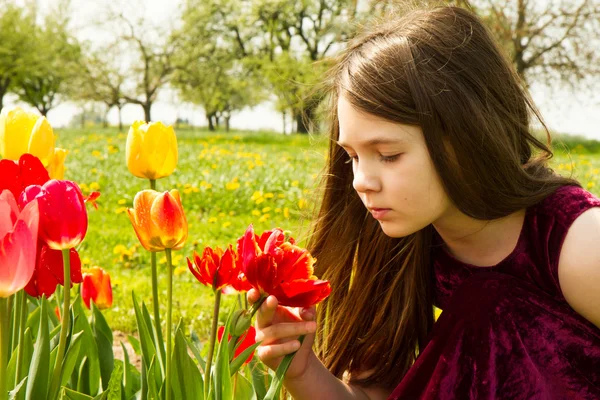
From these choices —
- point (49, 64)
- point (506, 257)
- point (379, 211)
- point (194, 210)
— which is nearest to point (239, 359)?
point (379, 211)

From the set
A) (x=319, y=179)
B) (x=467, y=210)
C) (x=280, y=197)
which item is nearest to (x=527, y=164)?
(x=467, y=210)

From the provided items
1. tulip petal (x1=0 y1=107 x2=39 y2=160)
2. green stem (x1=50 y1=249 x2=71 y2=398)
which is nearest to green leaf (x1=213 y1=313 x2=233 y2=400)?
green stem (x1=50 y1=249 x2=71 y2=398)

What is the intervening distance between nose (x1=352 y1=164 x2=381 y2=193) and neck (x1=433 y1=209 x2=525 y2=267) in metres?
0.33

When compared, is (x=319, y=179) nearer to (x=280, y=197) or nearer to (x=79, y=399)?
(x=79, y=399)

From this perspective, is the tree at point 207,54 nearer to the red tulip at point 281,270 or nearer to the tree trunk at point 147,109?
the tree trunk at point 147,109

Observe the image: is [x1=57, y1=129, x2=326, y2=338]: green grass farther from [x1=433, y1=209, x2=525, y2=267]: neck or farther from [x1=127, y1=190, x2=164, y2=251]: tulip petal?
Result: [x1=127, y1=190, x2=164, y2=251]: tulip petal

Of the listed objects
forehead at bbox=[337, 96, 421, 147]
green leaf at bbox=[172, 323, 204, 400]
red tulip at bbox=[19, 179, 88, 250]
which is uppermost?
forehead at bbox=[337, 96, 421, 147]

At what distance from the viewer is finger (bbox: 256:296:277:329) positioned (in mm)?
1099

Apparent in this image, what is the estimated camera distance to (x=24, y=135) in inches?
52.2

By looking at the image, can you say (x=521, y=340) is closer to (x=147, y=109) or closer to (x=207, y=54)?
(x=207, y=54)

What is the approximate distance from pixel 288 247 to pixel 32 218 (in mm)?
372

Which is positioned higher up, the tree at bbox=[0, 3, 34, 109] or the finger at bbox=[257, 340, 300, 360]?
the tree at bbox=[0, 3, 34, 109]

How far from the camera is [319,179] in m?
1.84

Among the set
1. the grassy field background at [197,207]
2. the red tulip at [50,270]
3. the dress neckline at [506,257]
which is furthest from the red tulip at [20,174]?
the dress neckline at [506,257]
